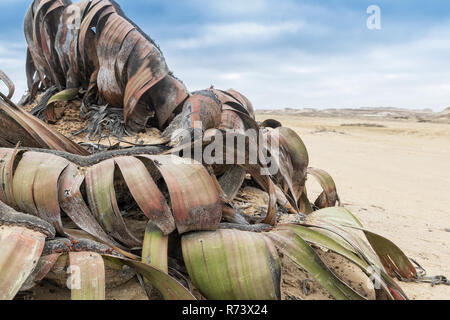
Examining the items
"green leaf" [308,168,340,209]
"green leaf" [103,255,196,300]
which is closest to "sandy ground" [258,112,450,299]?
"green leaf" [308,168,340,209]

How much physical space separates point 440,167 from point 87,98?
14.2ft

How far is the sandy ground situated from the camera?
1.55 m

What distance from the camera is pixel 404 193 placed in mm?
2973

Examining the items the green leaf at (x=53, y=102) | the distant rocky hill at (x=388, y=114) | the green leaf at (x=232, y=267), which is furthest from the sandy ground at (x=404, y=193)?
the distant rocky hill at (x=388, y=114)

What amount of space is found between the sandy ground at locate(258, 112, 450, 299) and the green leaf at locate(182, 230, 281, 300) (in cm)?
56

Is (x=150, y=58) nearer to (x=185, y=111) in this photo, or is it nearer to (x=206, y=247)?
(x=185, y=111)

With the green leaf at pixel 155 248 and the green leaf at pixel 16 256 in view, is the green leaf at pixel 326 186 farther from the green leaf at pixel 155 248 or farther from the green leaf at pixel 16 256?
the green leaf at pixel 16 256

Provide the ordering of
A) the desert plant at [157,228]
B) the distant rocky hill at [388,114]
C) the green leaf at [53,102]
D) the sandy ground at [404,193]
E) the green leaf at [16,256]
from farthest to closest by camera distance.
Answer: the distant rocky hill at [388,114]
the green leaf at [53,102]
the sandy ground at [404,193]
the desert plant at [157,228]
the green leaf at [16,256]

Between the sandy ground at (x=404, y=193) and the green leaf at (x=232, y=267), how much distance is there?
22.1 inches

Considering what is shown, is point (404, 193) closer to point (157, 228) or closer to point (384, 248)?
point (384, 248)

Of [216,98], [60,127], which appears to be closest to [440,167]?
[216,98]

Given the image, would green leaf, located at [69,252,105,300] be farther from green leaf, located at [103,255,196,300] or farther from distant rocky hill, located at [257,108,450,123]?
distant rocky hill, located at [257,108,450,123]

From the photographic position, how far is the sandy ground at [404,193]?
61.0 inches
